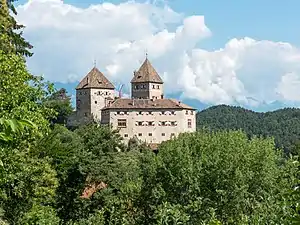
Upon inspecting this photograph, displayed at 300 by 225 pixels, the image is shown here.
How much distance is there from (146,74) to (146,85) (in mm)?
2412

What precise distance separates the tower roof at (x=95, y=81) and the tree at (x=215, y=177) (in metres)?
66.6

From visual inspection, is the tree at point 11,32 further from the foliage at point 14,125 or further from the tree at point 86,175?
the foliage at point 14,125

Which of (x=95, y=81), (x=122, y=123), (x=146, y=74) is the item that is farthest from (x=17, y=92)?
(x=146, y=74)

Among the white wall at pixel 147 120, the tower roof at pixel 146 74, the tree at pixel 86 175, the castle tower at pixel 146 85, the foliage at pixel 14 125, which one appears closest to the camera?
the foliage at pixel 14 125

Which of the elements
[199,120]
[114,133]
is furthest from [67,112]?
[199,120]

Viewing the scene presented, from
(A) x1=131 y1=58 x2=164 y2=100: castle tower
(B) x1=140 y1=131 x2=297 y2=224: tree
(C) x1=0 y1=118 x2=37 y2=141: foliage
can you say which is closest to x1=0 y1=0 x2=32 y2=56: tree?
(B) x1=140 y1=131 x2=297 y2=224: tree

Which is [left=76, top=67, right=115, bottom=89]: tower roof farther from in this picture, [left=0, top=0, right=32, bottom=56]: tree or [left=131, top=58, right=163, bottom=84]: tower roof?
[left=0, top=0, right=32, bottom=56]: tree

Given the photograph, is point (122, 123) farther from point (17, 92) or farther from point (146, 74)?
point (17, 92)

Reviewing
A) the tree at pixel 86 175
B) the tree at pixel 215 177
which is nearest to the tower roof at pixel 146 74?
the tree at pixel 86 175

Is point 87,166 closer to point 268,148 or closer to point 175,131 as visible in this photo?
point 268,148

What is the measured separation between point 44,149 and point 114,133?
838 cm

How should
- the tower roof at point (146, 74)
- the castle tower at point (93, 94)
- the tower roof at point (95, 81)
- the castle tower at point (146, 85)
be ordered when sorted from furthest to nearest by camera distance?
1. the tower roof at point (146, 74)
2. the castle tower at point (146, 85)
3. the tower roof at point (95, 81)
4. the castle tower at point (93, 94)

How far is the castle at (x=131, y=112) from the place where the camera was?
8544 cm

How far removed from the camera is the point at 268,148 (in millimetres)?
22594
